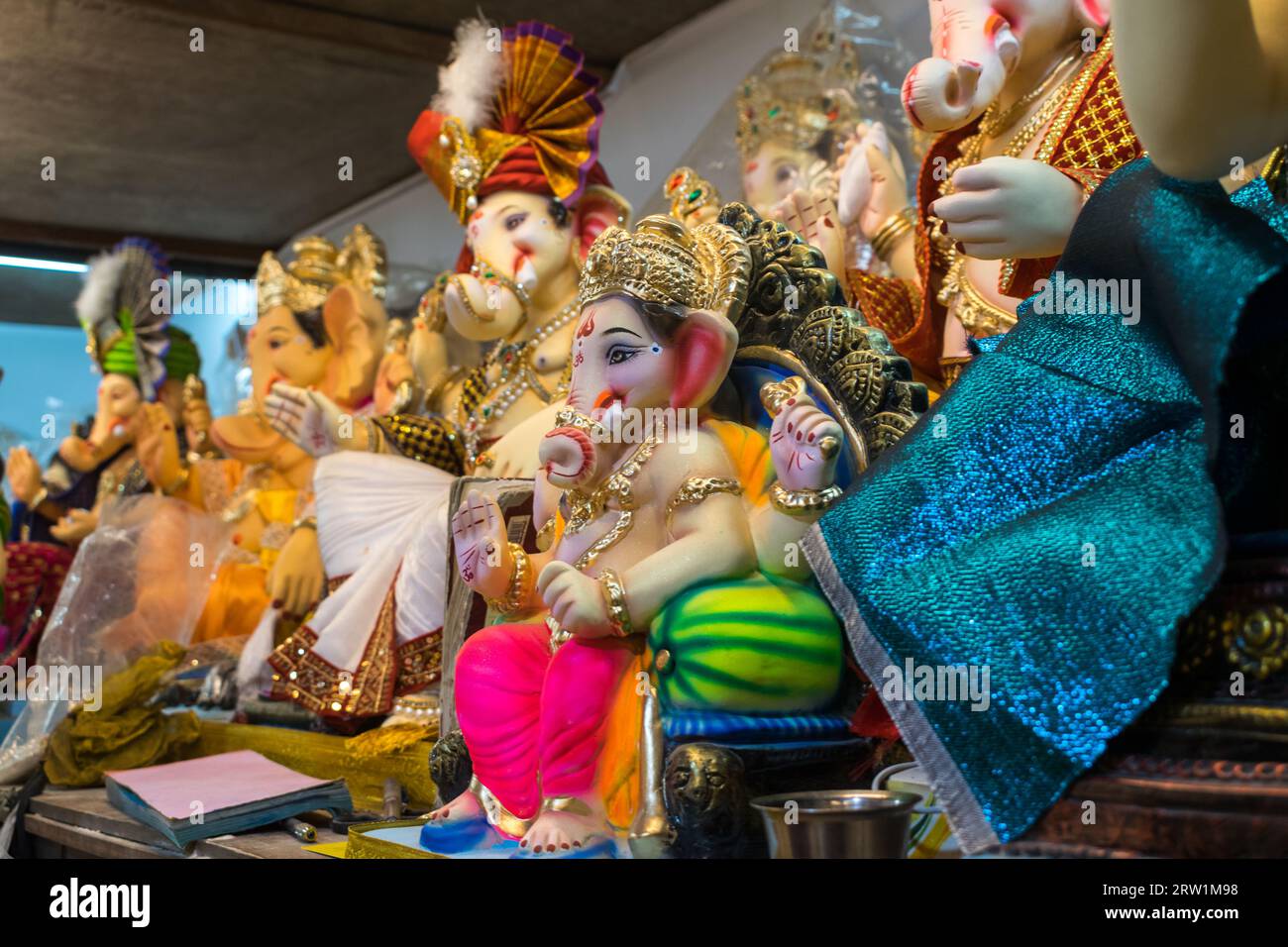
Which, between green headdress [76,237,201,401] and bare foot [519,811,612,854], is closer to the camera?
bare foot [519,811,612,854]

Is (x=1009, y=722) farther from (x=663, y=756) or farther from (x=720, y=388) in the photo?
(x=720, y=388)

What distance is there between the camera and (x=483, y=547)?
5.58ft

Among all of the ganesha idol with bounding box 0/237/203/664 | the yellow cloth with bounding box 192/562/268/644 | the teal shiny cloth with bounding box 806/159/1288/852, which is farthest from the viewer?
the ganesha idol with bounding box 0/237/203/664

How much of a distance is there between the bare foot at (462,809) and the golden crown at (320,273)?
2.29 meters

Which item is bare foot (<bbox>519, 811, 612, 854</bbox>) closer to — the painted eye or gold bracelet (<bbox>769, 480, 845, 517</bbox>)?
gold bracelet (<bbox>769, 480, 845, 517</bbox>)

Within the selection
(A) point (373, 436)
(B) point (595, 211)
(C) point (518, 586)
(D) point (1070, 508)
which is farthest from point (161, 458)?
(D) point (1070, 508)

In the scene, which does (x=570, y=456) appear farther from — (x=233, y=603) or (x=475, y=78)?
(x=233, y=603)

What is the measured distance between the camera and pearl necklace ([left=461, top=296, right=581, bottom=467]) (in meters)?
2.79

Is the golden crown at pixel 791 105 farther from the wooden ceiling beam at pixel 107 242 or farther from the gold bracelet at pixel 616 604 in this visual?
the wooden ceiling beam at pixel 107 242

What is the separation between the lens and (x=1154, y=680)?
1227mm

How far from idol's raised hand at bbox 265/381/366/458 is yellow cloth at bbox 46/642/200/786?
1.85ft
